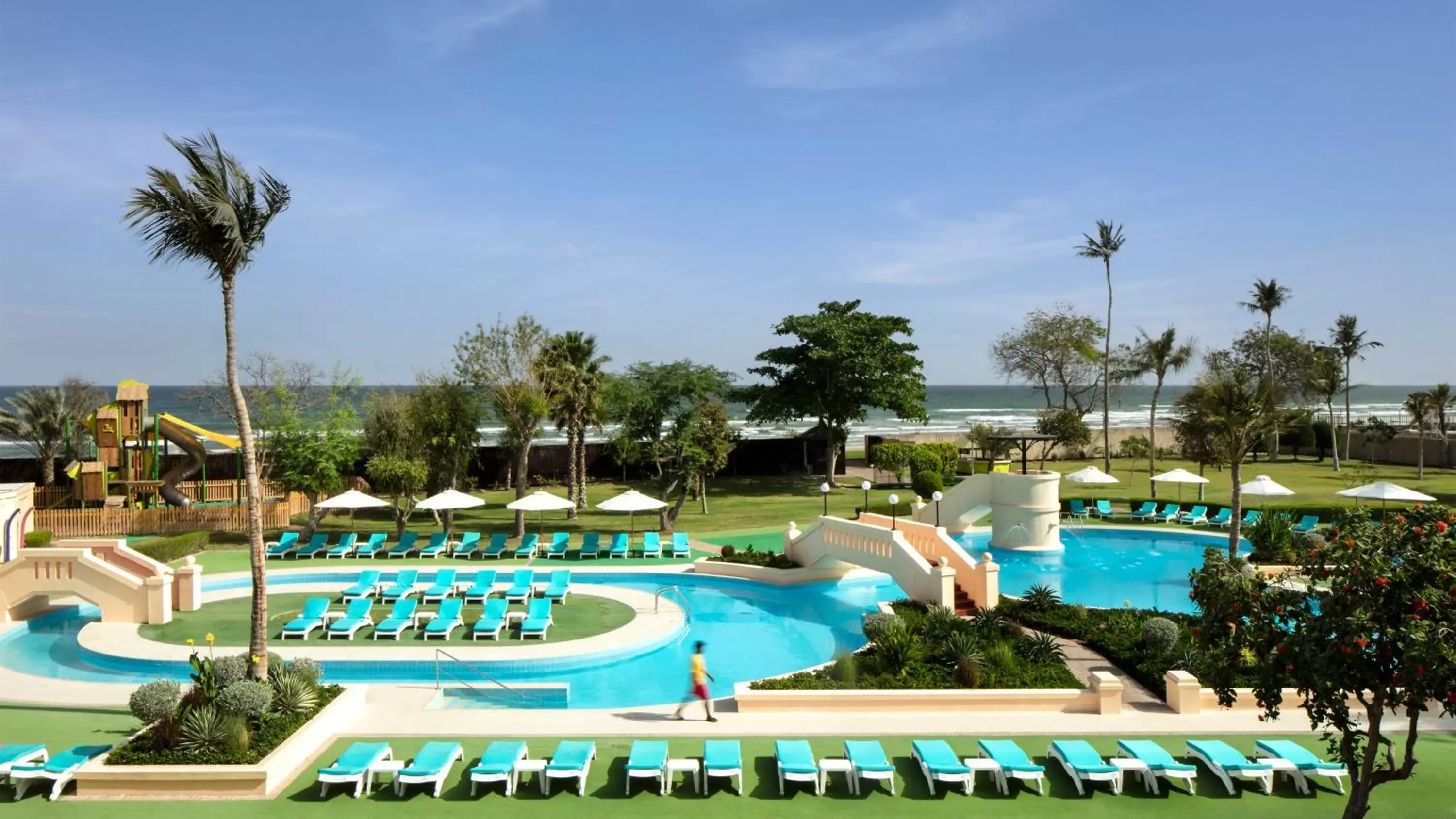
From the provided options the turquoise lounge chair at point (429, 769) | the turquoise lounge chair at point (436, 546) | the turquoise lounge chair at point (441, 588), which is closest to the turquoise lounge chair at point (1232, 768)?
the turquoise lounge chair at point (429, 769)

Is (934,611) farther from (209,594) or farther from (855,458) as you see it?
(855,458)

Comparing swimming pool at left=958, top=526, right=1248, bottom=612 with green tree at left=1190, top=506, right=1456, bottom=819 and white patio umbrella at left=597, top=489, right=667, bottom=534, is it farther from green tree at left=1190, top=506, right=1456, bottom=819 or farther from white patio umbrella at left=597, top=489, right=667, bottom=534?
green tree at left=1190, top=506, right=1456, bottom=819

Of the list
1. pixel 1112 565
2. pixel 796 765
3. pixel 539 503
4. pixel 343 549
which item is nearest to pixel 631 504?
pixel 539 503

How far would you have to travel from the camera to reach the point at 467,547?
27.0 meters

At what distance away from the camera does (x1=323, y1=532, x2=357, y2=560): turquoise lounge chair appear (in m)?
27.1

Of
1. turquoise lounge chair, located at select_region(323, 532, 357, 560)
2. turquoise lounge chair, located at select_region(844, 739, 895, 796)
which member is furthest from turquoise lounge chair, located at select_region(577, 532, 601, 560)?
turquoise lounge chair, located at select_region(844, 739, 895, 796)

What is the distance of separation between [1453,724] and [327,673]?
56.9 feet

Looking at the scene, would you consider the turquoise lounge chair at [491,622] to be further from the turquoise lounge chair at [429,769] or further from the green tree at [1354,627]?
the green tree at [1354,627]

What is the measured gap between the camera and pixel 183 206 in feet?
39.0

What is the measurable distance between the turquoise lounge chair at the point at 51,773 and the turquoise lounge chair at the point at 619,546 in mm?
16884

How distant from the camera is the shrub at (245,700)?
11.1m

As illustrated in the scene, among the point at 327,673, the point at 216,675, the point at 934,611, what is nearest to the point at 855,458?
the point at 934,611

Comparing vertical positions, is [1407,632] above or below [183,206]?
below

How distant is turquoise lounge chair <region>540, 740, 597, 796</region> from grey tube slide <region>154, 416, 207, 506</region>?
93.1 feet
